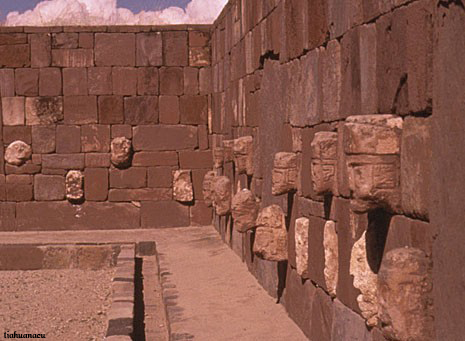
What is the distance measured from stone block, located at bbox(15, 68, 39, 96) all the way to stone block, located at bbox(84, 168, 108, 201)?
1.52 metres

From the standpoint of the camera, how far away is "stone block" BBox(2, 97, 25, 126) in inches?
537

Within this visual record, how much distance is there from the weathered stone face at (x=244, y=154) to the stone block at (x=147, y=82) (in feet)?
15.0

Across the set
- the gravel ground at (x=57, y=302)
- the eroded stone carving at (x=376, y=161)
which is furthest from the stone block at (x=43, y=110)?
the eroded stone carving at (x=376, y=161)

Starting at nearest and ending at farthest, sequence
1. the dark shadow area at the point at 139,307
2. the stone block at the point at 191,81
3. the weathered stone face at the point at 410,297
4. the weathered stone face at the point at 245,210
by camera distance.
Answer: the weathered stone face at the point at 410,297
the dark shadow area at the point at 139,307
the weathered stone face at the point at 245,210
the stone block at the point at 191,81

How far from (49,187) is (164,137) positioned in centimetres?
199

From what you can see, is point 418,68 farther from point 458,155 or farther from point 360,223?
point 360,223

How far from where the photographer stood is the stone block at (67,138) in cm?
1365

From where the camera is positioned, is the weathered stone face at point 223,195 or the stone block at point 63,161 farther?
the stone block at point 63,161

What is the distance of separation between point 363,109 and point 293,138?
202 centimetres

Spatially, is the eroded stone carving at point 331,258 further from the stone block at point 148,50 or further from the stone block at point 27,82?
the stone block at point 27,82

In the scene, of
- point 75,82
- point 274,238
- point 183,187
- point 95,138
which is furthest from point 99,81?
point 274,238

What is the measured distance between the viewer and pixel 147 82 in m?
13.7

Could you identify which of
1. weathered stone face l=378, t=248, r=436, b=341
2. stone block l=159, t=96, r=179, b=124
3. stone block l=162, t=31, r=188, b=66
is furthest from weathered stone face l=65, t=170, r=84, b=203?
weathered stone face l=378, t=248, r=436, b=341

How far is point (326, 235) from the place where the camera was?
18.5 feet
